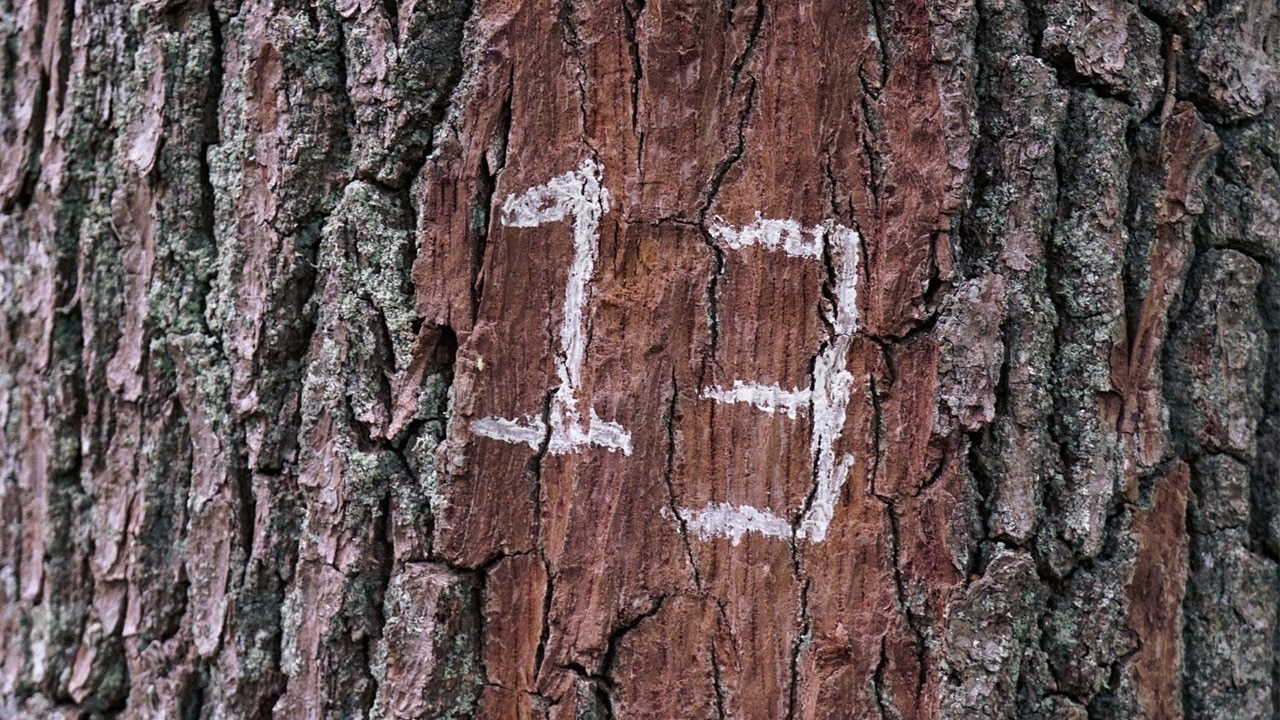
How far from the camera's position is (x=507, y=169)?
1062 mm

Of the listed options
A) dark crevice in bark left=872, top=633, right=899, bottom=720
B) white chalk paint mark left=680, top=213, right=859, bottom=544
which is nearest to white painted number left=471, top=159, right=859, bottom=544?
white chalk paint mark left=680, top=213, right=859, bottom=544

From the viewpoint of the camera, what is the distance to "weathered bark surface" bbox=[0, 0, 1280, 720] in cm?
100

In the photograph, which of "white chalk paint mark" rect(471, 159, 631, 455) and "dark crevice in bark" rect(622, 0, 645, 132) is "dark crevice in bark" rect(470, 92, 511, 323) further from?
Answer: "dark crevice in bark" rect(622, 0, 645, 132)

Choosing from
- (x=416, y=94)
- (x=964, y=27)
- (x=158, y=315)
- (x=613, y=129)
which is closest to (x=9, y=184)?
(x=158, y=315)

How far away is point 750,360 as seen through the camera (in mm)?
1021

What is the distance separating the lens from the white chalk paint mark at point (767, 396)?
3.33 ft

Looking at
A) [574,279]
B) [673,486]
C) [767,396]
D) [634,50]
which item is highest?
[634,50]

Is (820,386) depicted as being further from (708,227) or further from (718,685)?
(718,685)

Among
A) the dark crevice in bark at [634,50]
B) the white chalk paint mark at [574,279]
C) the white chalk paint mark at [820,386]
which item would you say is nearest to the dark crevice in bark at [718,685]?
the white chalk paint mark at [820,386]

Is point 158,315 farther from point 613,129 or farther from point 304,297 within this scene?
point 613,129

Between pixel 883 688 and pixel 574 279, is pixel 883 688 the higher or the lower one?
the lower one

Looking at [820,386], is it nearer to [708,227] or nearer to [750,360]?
[750,360]

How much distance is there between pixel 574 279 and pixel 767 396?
276mm

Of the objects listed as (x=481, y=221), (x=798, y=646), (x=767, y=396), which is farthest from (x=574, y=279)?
(x=798, y=646)
